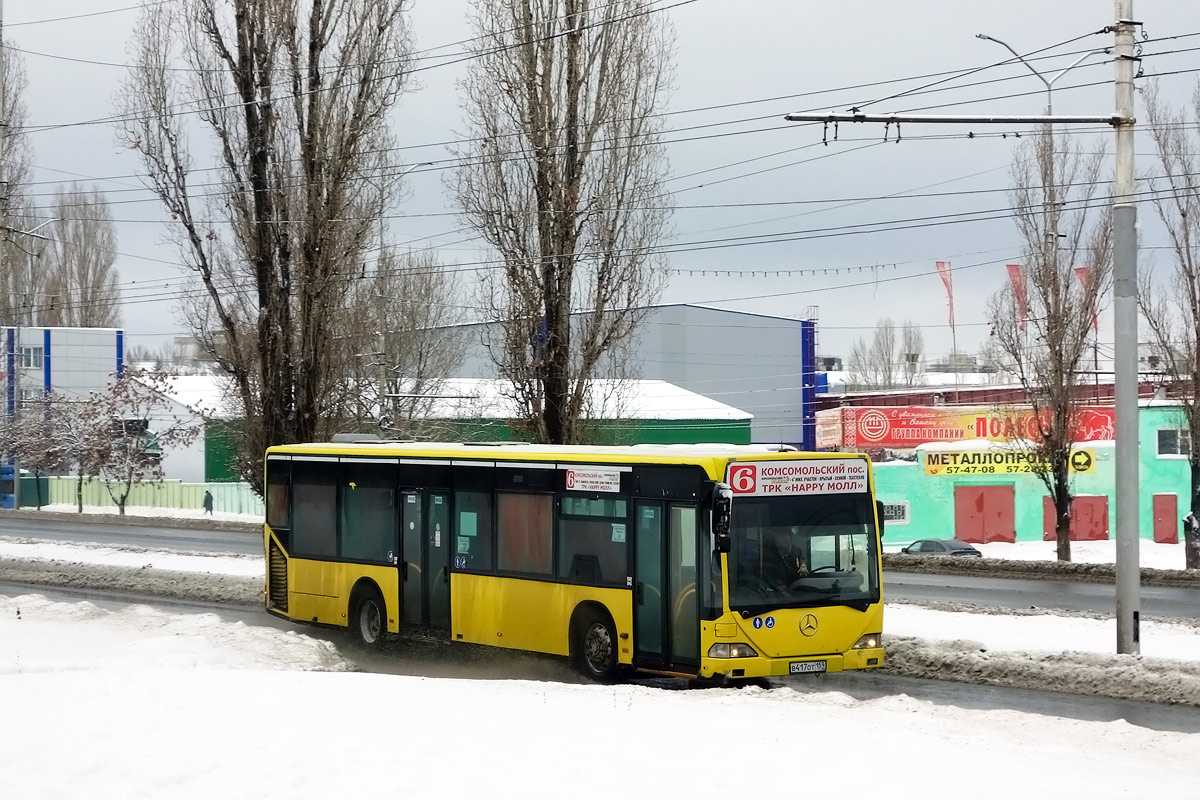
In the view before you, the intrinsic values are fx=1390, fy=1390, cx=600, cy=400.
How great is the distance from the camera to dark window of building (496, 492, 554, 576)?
16.0m

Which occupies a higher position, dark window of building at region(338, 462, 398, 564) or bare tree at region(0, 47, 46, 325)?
bare tree at region(0, 47, 46, 325)

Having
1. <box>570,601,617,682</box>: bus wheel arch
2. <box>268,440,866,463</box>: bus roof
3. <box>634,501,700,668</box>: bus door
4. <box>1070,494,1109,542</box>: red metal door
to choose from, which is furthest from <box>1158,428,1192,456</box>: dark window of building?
<box>634,501,700,668</box>: bus door

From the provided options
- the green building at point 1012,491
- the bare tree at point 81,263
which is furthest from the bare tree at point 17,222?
the green building at point 1012,491

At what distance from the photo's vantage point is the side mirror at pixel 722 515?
13539 millimetres

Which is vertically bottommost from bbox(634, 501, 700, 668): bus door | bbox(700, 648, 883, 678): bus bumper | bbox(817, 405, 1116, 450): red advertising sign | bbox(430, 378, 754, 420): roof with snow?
bbox(700, 648, 883, 678): bus bumper

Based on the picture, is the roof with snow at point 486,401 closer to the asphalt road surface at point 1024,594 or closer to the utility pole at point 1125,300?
the asphalt road surface at point 1024,594

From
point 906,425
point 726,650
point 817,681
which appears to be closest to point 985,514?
point 906,425

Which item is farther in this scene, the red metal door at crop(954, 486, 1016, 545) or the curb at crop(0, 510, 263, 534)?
the red metal door at crop(954, 486, 1016, 545)

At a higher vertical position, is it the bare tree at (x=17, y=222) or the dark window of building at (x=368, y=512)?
the bare tree at (x=17, y=222)

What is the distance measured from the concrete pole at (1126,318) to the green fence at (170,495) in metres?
48.5

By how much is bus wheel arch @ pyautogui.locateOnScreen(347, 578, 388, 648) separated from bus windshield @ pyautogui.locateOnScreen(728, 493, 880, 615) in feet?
21.9

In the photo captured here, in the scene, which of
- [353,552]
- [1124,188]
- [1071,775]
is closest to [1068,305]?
[1124,188]

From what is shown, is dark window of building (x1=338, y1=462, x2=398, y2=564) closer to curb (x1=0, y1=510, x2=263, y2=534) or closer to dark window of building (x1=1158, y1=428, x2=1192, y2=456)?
curb (x1=0, y1=510, x2=263, y2=534)

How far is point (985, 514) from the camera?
48844 millimetres
